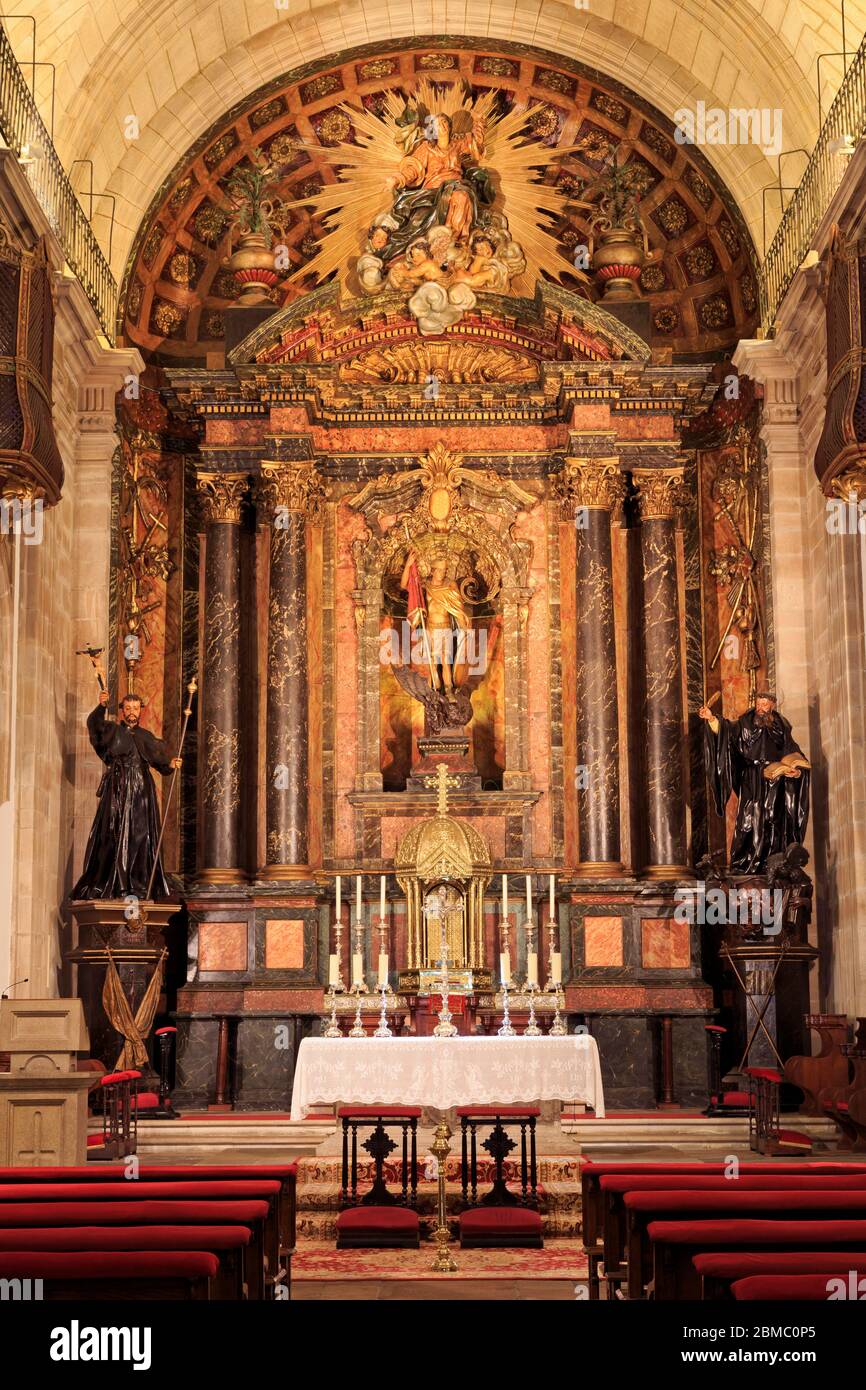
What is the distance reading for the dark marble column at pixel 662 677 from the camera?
655 inches

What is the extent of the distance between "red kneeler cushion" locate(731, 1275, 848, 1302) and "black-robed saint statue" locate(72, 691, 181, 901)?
1127 centimetres

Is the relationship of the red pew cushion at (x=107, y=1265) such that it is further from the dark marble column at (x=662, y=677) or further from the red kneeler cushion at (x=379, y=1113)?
the dark marble column at (x=662, y=677)

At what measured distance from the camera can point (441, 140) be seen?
1795cm

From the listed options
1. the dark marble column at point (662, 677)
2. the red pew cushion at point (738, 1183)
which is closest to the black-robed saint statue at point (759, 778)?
the dark marble column at point (662, 677)

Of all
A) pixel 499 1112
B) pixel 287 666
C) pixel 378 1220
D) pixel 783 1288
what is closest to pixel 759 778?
pixel 287 666

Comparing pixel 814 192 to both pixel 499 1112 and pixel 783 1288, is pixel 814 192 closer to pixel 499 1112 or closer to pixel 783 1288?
pixel 499 1112

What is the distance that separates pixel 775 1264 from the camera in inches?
180

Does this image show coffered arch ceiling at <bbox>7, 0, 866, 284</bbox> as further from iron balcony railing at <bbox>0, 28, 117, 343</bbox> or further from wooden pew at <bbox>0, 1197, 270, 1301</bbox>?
wooden pew at <bbox>0, 1197, 270, 1301</bbox>

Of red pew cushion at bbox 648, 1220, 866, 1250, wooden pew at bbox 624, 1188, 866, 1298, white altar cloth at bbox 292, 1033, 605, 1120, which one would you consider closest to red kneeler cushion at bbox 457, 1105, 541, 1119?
white altar cloth at bbox 292, 1033, 605, 1120

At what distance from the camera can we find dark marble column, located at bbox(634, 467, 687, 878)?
1662 cm
